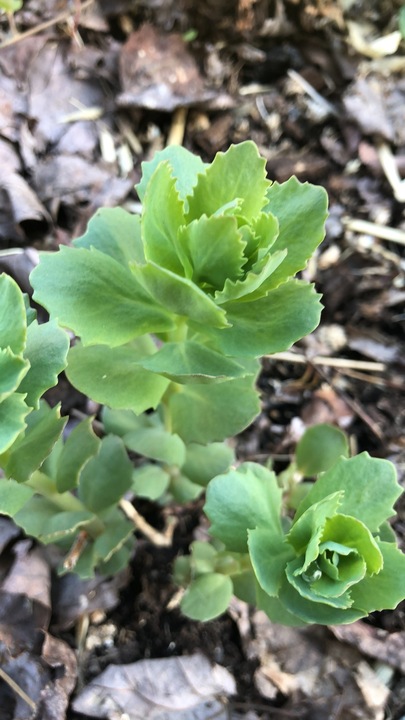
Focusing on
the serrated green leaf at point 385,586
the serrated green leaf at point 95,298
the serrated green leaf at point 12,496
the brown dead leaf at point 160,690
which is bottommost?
the brown dead leaf at point 160,690

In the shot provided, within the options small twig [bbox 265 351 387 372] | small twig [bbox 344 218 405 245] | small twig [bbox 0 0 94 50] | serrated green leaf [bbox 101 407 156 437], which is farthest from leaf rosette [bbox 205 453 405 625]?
small twig [bbox 0 0 94 50]

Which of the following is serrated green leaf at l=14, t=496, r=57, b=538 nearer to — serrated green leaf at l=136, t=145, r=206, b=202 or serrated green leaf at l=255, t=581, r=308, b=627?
serrated green leaf at l=255, t=581, r=308, b=627

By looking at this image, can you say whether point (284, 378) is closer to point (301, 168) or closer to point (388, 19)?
point (301, 168)

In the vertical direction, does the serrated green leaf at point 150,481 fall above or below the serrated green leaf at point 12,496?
below

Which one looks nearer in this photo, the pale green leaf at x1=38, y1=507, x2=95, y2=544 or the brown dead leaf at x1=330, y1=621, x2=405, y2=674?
the pale green leaf at x1=38, y1=507, x2=95, y2=544

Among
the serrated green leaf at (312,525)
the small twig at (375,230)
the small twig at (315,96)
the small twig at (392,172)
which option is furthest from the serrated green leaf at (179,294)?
the small twig at (315,96)

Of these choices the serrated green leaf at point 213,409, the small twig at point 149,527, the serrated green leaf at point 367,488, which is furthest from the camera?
the small twig at point 149,527

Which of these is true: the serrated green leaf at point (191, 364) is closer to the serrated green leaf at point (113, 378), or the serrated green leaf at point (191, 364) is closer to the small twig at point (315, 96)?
the serrated green leaf at point (113, 378)

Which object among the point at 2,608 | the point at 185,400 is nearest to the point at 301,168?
the point at 185,400
